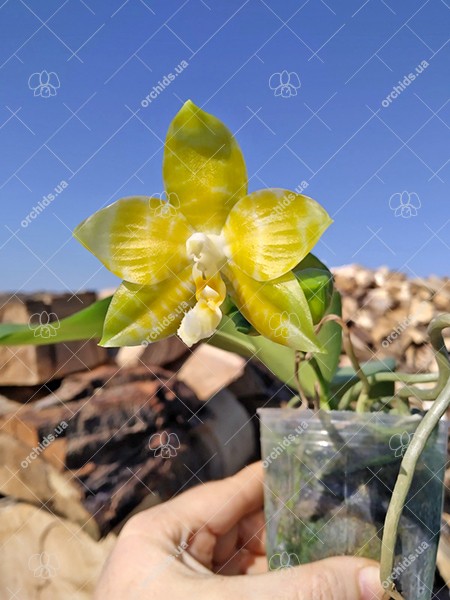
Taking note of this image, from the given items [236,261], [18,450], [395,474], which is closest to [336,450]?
[395,474]

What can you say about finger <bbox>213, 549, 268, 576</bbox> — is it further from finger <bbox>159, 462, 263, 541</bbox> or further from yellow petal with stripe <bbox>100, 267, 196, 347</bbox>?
yellow petal with stripe <bbox>100, 267, 196, 347</bbox>

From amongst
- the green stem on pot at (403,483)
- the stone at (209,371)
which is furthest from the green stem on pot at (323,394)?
the stone at (209,371)

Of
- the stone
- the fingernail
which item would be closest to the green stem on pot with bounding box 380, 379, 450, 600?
the fingernail

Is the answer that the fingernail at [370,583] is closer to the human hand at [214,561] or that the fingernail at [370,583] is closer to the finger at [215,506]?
the human hand at [214,561]

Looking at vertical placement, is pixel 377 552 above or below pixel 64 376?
above

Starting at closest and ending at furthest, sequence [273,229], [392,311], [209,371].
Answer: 1. [273,229]
2. [209,371]
3. [392,311]

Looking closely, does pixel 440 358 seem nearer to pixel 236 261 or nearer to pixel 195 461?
pixel 236 261

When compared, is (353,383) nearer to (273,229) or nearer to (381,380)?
(381,380)

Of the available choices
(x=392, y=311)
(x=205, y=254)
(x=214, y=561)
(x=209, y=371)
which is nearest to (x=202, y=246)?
(x=205, y=254)
